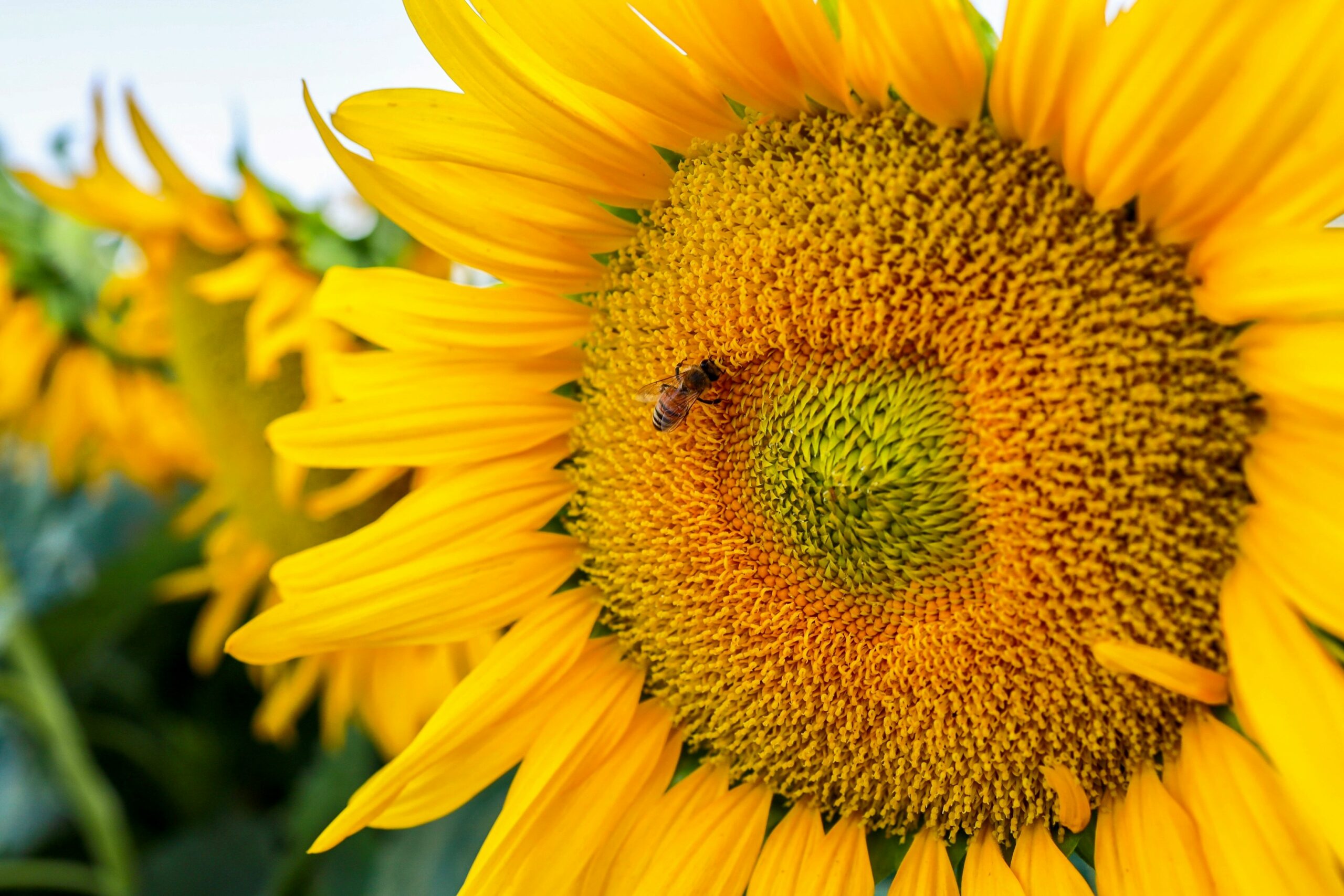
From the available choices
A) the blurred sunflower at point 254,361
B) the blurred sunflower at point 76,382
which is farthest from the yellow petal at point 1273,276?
the blurred sunflower at point 76,382

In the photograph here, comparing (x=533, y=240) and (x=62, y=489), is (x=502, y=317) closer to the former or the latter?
(x=533, y=240)

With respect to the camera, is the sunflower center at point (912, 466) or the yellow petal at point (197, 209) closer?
the sunflower center at point (912, 466)

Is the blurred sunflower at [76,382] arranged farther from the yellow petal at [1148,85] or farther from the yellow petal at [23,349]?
the yellow petal at [1148,85]

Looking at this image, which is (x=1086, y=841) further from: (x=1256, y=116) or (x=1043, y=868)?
(x=1256, y=116)

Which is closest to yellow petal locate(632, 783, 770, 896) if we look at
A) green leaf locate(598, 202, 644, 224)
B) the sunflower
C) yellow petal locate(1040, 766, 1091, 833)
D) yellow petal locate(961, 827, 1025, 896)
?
the sunflower

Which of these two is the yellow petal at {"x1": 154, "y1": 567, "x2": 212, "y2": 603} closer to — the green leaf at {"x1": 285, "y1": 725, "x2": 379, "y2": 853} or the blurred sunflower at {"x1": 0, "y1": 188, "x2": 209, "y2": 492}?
the blurred sunflower at {"x1": 0, "y1": 188, "x2": 209, "y2": 492}
